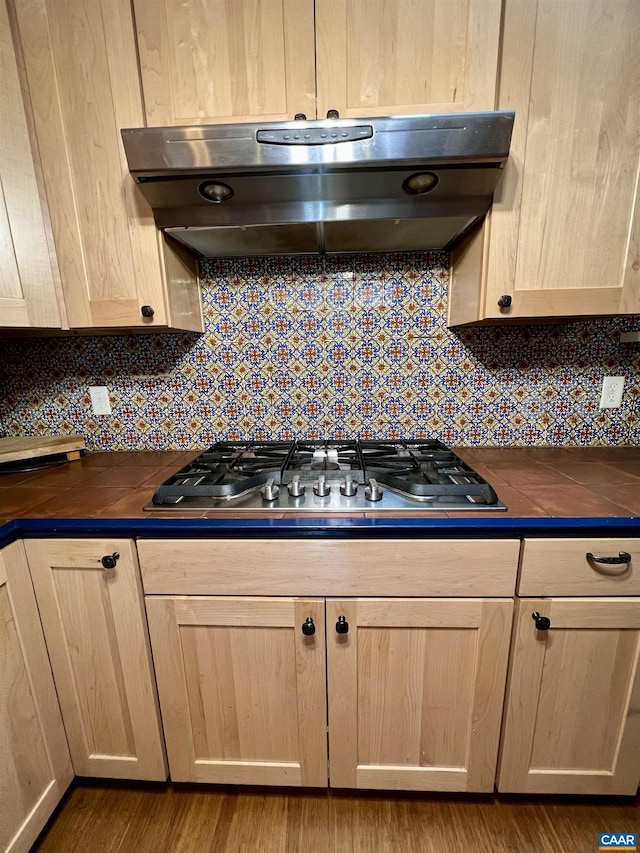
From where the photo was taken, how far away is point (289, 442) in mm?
1423

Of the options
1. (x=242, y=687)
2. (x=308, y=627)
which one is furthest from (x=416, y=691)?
(x=242, y=687)

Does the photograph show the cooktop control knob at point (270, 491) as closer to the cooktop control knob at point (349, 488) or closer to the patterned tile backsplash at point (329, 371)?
the cooktop control knob at point (349, 488)

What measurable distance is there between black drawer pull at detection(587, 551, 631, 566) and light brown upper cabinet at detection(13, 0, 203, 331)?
1345 mm

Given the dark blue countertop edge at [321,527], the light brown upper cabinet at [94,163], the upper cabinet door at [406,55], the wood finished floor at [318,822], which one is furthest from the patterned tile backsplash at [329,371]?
the wood finished floor at [318,822]

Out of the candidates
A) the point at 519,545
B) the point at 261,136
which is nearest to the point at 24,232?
the point at 261,136

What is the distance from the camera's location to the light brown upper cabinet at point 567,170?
91cm

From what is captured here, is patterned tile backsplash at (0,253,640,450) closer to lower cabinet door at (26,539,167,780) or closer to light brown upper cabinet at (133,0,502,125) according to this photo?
light brown upper cabinet at (133,0,502,125)

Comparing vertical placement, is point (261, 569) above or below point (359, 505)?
below

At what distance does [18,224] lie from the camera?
1.03 meters

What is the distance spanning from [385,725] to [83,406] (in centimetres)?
156

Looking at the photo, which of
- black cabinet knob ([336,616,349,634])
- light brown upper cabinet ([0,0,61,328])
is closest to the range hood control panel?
light brown upper cabinet ([0,0,61,328])

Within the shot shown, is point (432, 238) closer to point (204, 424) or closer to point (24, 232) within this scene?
point (204, 424)

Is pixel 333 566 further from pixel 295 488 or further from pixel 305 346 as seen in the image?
pixel 305 346

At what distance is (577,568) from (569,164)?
3.49ft
